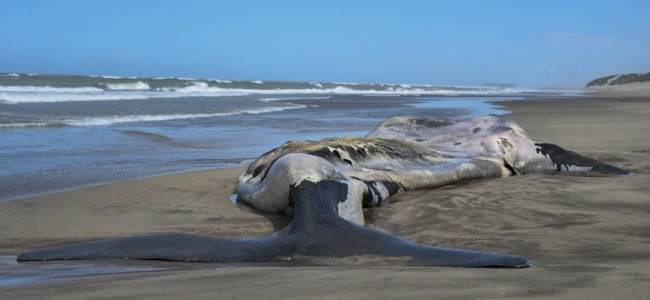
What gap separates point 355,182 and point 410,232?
2.00ft

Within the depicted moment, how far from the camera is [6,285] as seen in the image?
2.28 m

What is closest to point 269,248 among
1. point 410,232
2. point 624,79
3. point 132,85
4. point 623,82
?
point 410,232

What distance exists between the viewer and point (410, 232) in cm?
380

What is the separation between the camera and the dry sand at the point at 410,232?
6.61 feet

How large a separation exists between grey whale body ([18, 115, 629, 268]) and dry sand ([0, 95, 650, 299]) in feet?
0.50

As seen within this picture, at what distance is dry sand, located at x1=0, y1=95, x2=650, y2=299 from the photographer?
2.02m

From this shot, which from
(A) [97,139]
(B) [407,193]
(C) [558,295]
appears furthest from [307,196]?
(A) [97,139]

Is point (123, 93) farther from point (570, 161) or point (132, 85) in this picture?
point (570, 161)

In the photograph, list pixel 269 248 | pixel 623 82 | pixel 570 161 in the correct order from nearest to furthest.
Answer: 1. pixel 269 248
2. pixel 570 161
3. pixel 623 82

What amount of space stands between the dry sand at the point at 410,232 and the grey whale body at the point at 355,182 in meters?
0.15

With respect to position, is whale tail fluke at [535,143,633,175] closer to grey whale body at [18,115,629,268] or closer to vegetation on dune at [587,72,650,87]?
grey whale body at [18,115,629,268]

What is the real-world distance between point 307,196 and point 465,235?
0.94 metres

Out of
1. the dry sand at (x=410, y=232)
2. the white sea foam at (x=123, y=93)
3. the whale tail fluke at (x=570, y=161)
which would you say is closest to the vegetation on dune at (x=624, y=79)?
the white sea foam at (x=123, y=93)

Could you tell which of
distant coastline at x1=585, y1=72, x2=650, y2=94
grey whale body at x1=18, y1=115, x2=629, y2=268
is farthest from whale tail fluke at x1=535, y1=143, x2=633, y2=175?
distant coastline at x1=585, y1=72, x2=650, y2=94
